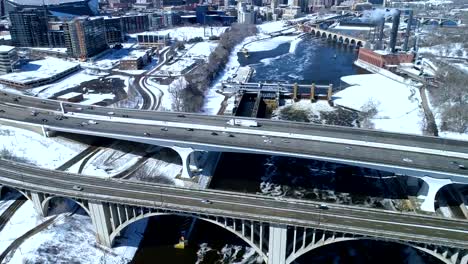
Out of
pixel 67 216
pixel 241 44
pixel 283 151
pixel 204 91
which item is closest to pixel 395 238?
pixel 283 151

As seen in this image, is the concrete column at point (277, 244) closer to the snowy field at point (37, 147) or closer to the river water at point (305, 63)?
the snowy field at point (37, 147)

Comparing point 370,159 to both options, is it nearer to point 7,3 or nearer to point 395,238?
point 395,238

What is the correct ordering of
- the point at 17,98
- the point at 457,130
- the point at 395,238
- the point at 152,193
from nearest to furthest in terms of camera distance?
the point at 395,238
the point at 152,193
the point at 457,130
the point at 17,98

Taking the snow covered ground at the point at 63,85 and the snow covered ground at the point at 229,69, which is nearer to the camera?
the snow covered ground at the point at 229,69

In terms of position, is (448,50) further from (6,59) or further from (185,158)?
(6,59)

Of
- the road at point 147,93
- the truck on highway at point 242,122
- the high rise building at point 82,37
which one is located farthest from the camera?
the high rise building at point 82,37

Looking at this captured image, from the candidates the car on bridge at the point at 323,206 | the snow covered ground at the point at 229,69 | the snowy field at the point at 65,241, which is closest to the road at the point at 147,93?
the snow covered ground at the point at 229,69
